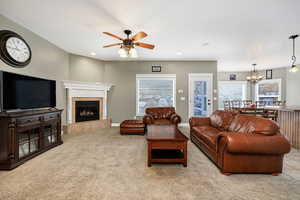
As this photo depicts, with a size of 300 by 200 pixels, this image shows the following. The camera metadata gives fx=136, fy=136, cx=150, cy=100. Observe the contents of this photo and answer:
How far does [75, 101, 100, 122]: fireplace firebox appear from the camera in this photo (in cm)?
486

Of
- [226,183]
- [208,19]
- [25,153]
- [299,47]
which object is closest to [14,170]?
[25,153]

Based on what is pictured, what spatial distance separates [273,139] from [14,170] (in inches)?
160

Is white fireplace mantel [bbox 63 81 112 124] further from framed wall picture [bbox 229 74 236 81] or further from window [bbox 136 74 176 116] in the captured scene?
framed wall picture [bbox 229 74 236 81]

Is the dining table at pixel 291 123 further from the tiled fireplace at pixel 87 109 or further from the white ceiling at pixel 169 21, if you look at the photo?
the tiled fireplace at pixel 87 109

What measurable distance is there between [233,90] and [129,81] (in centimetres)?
642

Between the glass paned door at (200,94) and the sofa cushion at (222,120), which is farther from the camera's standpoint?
the glass paned door at (200,94)

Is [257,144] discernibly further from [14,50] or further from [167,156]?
[14,50]

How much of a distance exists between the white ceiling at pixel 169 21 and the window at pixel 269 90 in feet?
12.2

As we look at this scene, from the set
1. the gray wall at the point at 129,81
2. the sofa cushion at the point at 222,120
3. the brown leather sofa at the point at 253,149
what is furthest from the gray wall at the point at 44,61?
the sofa cushion at the point at 222,120

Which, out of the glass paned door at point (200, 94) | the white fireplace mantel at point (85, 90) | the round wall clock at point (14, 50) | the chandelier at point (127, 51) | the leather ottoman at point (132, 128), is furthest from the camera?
the glass paned door at point (200, 94)

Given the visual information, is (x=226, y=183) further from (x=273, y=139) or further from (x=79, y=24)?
(x=79, y=24)

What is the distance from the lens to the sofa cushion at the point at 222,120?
3.01 meters

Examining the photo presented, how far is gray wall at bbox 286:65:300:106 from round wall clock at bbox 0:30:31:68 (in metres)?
10.3

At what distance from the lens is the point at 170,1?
86.7 inches
